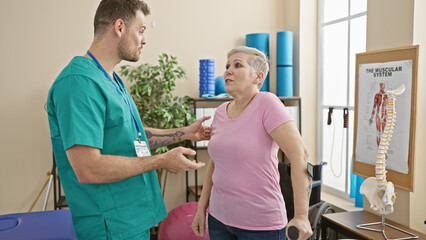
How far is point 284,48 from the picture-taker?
3945mm

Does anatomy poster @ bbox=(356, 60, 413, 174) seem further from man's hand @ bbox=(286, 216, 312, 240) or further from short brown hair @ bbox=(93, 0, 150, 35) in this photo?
short brown hair @ bbox=(93, 0, 150, 35)

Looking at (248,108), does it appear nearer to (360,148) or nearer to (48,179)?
(360,148)

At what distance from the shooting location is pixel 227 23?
164 inches

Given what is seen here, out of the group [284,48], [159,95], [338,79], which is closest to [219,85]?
[159,95]

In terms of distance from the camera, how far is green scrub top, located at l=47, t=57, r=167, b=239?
1294mm

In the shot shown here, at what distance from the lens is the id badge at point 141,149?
147 cm

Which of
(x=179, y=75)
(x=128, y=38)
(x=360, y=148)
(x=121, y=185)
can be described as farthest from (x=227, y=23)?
(x=121, y=185)

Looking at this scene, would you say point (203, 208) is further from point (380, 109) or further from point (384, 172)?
point (380, 109)

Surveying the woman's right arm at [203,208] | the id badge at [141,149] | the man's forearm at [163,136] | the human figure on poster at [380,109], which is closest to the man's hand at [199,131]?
the man's forearm at [163,136]

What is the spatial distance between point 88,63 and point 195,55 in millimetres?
2726

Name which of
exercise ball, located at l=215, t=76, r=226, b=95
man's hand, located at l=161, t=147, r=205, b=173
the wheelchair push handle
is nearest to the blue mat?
man's hand, located at l=161, t=147, r=205, b=173

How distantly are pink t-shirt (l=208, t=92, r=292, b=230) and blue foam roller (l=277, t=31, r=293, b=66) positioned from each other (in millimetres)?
2415

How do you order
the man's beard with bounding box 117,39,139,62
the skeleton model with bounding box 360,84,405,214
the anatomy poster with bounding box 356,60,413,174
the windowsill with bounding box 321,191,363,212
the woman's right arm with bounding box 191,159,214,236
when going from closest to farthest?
the man's beard with bounding box 117,39,139,62 < the woman's right arm with bounding box 191,159,214,236 < the skeleton model with bounding box 360,84,405,214 < the anatomy poster with bounding box 356,60,413,174 < the windowsill with bounding box 321,191,363,212

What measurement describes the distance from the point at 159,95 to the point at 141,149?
238 cm
